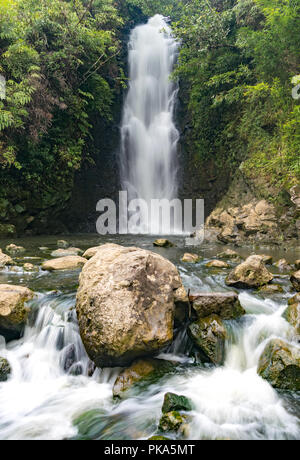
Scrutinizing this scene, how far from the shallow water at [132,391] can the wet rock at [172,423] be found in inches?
3.4

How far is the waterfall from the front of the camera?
15758 mm

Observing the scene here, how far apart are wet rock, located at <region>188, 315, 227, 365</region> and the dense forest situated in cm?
714

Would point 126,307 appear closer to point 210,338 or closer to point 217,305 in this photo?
point 210,338

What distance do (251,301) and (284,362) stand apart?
4.45 ft

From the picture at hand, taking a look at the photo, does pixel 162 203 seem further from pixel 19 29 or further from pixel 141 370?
pixel 141 370

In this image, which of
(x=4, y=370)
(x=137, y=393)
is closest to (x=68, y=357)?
(x=4, y=370)

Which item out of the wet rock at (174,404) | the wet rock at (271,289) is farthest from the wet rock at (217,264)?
the wet rock at (174,404)

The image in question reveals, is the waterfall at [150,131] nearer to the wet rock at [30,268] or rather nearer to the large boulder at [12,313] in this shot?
the wet rock at [30,268]

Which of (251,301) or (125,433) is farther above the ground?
(251,301)

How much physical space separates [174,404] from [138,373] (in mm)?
624

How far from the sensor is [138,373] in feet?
10.9

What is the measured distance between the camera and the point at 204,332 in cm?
371

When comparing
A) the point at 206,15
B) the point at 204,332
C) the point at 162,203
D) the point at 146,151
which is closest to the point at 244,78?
the point at 206,15

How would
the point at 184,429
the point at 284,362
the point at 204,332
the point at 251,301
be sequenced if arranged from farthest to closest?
the point at 251,301 < the point at 204,332 < the point at 284,362 < the point at 184,429
